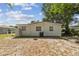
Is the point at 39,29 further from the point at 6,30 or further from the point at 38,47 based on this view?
the point at 6,30

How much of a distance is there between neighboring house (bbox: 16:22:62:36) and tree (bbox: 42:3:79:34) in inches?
3.6

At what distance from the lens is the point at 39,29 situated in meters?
7.65

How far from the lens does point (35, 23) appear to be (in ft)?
25.0

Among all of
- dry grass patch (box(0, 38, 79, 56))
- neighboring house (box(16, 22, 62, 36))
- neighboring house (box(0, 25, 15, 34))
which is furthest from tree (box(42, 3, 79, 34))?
neighboring house (box(0, 25, 15, 34))

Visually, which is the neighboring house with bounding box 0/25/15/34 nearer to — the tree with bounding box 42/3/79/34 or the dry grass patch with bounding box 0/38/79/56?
the dry grass patch with bounding box 0/38/79/56

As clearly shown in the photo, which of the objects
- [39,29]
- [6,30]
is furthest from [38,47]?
[6,30]

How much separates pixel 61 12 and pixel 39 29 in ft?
1.42

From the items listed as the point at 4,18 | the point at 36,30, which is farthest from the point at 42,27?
the point at 4,18

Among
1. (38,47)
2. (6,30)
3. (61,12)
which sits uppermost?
(61,12)

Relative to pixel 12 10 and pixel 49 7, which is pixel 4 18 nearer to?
pixel 12 10

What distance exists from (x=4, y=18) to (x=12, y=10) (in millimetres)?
177

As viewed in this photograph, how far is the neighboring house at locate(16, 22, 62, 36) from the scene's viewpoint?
7.63 m

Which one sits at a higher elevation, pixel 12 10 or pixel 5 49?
pixel 12 10

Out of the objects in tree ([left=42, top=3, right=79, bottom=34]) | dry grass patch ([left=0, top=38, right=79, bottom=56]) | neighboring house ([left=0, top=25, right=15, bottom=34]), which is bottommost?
dry grass patch ([left=0, top=38, right=79, bottom=56])
